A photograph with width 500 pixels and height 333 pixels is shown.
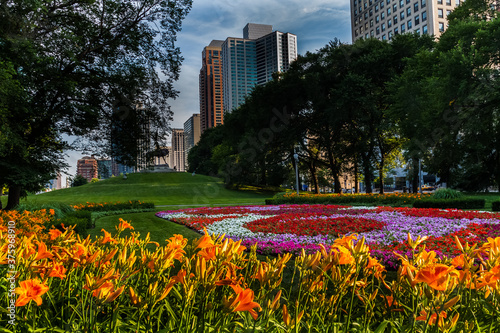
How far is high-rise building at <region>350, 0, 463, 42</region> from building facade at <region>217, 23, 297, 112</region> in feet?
58.4

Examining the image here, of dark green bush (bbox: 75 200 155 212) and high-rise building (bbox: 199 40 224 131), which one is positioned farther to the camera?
high-rise building (bbox: 199 40 224 131)

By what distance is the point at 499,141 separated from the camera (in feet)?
75.4

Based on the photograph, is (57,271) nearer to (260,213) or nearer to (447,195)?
(260,213)

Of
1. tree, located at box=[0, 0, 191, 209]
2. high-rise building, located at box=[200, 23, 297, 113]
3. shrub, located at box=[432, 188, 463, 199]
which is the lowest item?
shrub, located at box=[432, 188, 463, 199]

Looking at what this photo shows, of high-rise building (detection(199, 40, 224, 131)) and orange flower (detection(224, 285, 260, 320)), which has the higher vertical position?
high-rise building (detection(199, 40, 224, 131))

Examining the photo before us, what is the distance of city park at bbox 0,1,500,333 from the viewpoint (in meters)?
1.50

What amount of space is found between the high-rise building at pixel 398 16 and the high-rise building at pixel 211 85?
31442 millimetres

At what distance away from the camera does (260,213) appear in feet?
44.8

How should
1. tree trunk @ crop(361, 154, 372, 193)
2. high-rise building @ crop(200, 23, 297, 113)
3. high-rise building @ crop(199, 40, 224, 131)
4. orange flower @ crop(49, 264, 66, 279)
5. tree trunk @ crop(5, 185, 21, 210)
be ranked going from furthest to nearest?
high-rise building @ crop(199, 40, 224, 131), high-rise building @ crop(200, 23, 297, 113), tree trunk @ crop(361, 154, 372, 193), tree trunk @ crop(5, 185, 21, 210), orange flower @ crop(49, 264, 66, 279)

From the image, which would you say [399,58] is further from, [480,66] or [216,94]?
[216,94]

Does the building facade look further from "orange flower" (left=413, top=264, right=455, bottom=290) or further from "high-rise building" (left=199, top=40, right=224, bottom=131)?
"orange flower" (left=413, top=264, right=455, bottom=290)

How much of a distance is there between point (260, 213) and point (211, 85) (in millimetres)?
65941

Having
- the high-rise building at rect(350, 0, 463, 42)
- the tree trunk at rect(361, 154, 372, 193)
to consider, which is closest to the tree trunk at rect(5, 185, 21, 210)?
the tree trunk at rect(361, 154, 372, 193)

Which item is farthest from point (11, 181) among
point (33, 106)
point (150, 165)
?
point (150, 165)
